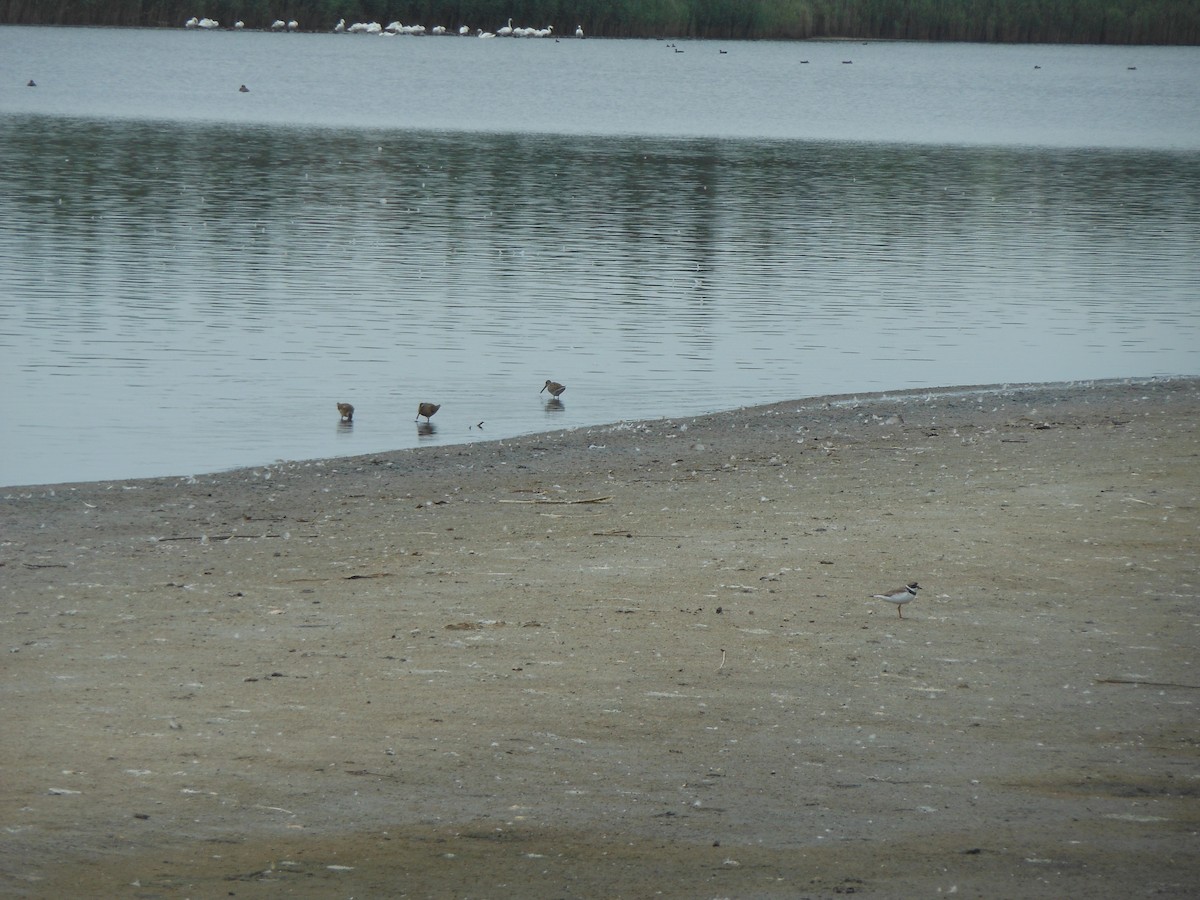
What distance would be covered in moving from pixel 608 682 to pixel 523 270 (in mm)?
18475

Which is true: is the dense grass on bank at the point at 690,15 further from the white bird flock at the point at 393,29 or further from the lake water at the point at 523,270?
the lake water at the point at 523,270

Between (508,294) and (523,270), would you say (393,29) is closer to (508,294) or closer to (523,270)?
(523,270)

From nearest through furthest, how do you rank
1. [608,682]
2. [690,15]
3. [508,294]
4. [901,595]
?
[608,682], [901,595], [508,294], [690,15]

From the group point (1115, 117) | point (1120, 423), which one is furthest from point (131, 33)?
point (1120, 423)

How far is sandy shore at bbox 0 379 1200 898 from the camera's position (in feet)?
19.5

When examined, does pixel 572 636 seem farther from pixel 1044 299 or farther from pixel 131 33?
pixel 131 33

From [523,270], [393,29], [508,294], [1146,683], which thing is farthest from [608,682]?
Answer: [393,29]

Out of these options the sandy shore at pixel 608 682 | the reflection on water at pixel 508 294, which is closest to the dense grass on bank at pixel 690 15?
the reflection on water at pixel 508 294

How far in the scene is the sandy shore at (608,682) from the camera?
19.5ft

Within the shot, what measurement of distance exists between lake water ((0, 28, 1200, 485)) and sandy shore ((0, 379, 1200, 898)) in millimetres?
3728

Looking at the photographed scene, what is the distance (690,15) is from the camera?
384ft

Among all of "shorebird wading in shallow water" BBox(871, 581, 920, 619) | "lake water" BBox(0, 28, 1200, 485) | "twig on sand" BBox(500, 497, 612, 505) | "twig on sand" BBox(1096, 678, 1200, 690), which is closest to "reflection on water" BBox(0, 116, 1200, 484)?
"lake water" BBox(0, 28, 1200, 485)

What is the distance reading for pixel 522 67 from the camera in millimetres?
104688

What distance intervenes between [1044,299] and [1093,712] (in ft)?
58.9
